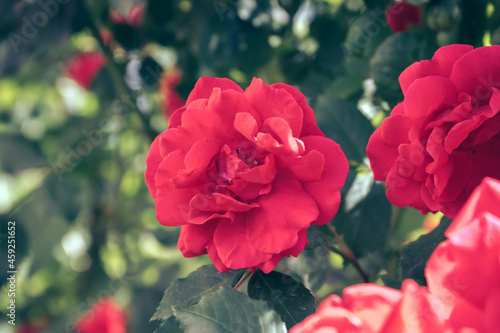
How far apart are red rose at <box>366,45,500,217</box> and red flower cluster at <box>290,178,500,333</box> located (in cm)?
17

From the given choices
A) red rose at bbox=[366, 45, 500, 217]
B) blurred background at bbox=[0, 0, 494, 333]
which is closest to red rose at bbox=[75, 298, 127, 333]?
blurred background at bbox=[0, 0, 494, 333]

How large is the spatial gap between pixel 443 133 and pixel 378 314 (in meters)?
0.25

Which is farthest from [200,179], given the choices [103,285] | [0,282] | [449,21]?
[103,285]

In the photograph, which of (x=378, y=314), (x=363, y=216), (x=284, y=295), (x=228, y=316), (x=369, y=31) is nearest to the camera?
(x=378, y=314)

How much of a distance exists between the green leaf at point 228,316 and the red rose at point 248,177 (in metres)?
0.04

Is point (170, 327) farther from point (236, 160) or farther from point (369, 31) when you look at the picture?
point (369, 31)

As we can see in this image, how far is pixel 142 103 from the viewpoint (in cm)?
139

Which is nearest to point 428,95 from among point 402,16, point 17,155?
point 402,16

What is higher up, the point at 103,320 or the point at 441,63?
the point at 441,63

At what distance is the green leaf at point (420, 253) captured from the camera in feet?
1.77

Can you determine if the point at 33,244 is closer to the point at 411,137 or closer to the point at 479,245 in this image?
the point at 411,137

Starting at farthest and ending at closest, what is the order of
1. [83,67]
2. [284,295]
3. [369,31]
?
[83,67] < [369,31] < [284,295]

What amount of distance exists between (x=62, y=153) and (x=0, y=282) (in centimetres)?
48

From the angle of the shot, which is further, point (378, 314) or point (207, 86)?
point (207, 86)
